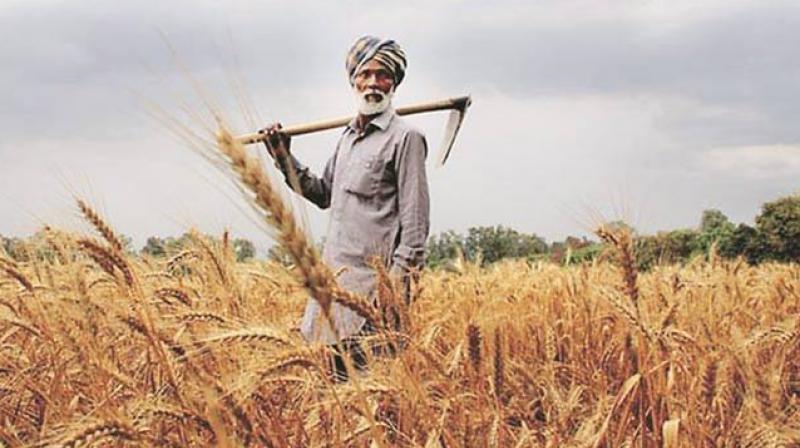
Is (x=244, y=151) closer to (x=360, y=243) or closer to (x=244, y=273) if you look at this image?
(x=360, y=243)

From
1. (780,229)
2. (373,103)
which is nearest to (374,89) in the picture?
(373,103)

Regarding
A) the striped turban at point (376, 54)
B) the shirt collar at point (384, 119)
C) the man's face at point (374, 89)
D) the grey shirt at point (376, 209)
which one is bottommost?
the grey shirt at point (376, 209)

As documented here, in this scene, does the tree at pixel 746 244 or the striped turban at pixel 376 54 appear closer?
the striped turban at pixel 376 54

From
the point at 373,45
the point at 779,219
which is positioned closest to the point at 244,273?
the point at 373,45

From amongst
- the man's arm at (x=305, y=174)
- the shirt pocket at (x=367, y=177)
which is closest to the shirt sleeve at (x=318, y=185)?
the man's arm at (x=305, y=174)

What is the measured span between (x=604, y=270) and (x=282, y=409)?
272 cm

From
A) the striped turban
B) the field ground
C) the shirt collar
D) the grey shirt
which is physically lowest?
the field ground

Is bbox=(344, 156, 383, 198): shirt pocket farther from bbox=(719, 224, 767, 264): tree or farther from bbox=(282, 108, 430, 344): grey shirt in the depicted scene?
bbox=(719, 224, 767, 264): tree

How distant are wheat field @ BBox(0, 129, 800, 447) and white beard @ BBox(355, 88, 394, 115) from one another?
0.64 m

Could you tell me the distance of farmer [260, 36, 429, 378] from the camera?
299cm

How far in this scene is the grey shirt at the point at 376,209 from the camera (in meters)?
2.98

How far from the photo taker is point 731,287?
4543 mm

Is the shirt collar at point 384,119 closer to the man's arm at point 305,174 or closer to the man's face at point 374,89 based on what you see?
the man's face at point 374,89

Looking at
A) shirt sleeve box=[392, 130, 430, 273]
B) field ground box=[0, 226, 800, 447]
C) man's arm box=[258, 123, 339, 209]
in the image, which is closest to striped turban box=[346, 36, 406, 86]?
shirt sleeve box=[392, 130, 430, 273]
